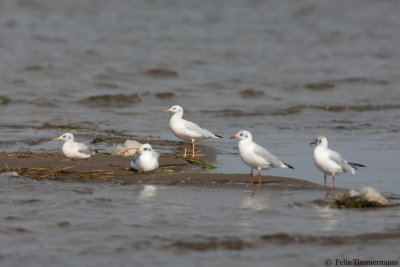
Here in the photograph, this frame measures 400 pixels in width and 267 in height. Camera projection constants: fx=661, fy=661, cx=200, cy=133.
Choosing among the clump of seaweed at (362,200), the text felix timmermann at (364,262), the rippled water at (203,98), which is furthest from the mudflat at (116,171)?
the text felix timmermann at (364,262)

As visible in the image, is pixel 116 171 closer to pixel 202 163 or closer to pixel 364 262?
pixel 202 163

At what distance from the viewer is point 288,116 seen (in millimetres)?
18172

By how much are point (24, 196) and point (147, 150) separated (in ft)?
6.77

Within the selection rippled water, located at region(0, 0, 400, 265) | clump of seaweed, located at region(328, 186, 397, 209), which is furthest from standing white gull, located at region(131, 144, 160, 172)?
clump of seaweed, located at region(328, 186, 397, 209)

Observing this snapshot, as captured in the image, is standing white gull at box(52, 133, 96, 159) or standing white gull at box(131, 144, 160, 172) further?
standing white gull at box(52, 133, 96, 159)

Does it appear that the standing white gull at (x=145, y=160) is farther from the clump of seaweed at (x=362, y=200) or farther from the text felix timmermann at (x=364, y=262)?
the text felix timmermann at (x=364, y=262)

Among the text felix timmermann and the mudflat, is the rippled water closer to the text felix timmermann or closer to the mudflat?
the text felix timmermann

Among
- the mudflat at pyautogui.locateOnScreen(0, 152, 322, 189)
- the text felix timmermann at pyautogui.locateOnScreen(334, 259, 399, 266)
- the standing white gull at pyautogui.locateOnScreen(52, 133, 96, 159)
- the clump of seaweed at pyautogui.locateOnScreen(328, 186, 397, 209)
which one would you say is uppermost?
the standing white gull at pyautogui.locateOnScreen(52, 133, 96, 159)

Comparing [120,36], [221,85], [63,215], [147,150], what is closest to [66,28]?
[120,36]

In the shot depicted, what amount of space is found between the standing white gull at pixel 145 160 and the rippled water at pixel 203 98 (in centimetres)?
80

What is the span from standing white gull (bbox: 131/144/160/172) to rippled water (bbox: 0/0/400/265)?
2.63 feet

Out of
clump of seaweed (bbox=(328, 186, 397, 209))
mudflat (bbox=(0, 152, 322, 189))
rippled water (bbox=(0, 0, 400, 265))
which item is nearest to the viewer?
rippled water (bbox=(0, 0, 400, 265))

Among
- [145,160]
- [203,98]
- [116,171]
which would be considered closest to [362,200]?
[145,160]

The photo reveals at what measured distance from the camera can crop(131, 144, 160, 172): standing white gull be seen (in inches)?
374
